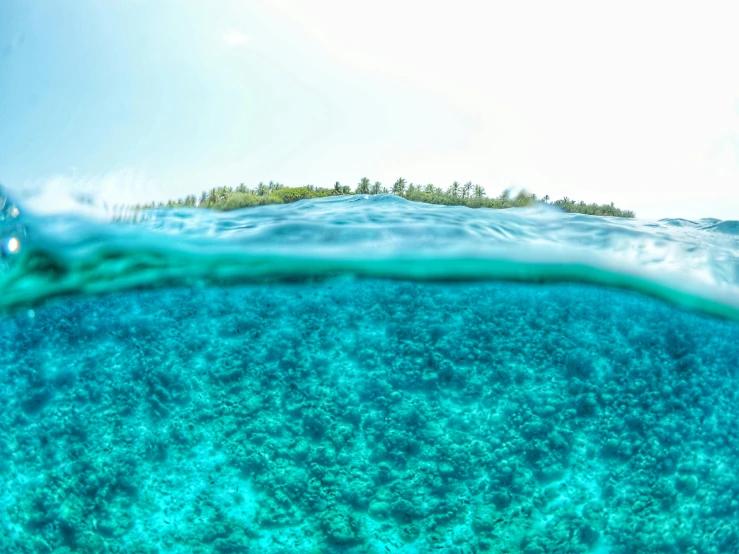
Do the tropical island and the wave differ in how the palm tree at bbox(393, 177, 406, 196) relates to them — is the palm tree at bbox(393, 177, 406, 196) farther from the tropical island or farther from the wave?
the wave

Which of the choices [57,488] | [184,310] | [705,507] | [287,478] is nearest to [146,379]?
[184,310]

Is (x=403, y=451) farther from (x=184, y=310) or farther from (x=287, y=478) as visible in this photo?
(x=184, y=310)

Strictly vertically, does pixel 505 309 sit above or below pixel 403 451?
above

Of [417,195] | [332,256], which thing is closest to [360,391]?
[332,256]

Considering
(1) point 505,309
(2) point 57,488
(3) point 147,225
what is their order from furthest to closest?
1. (3) point 147,225
2. (1) point 505,309
3. (2) point 57,488

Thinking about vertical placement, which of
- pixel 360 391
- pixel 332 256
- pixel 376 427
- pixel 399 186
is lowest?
pixel 376 427

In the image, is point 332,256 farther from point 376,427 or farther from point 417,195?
point 417,195

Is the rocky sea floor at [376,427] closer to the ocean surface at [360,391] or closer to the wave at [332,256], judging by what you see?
the ocean surface at [360,391]
